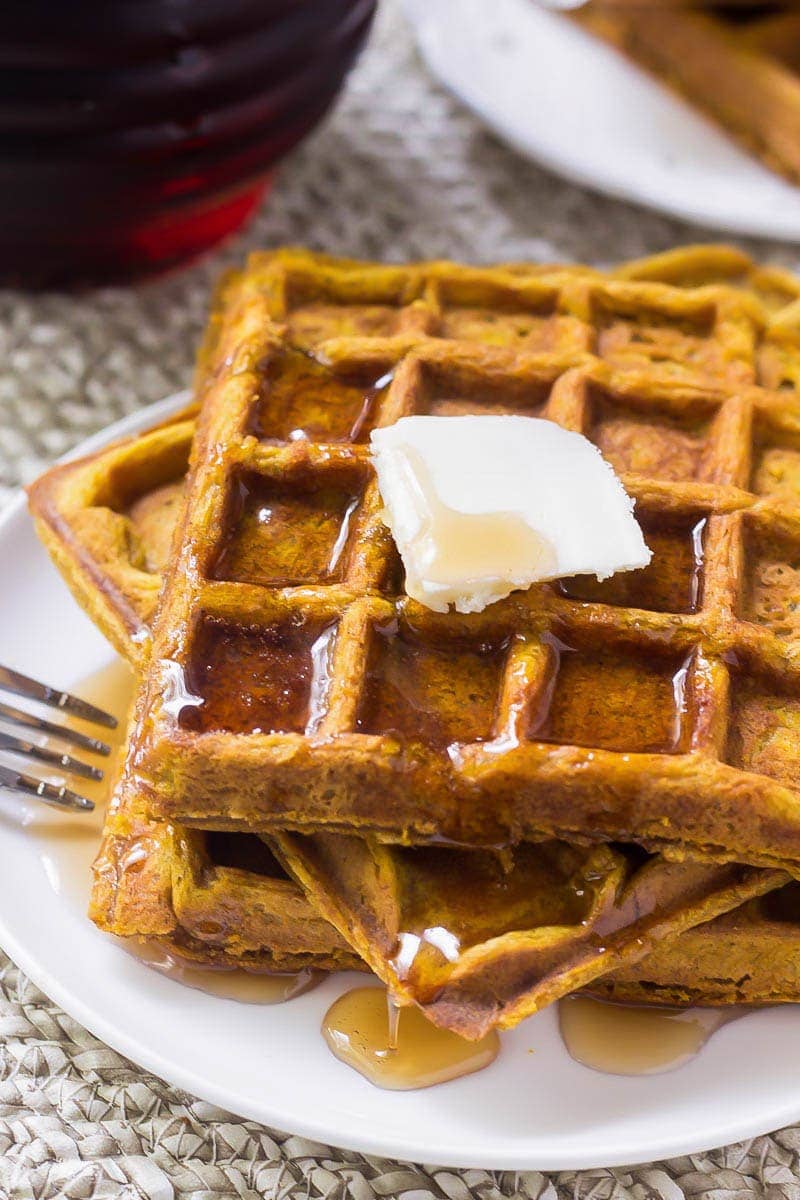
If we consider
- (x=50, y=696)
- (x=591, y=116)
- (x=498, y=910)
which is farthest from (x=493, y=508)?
(x=591, y=116)

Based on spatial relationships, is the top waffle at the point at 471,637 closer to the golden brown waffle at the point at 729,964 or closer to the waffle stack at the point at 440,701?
the waffle stack at the point at 440,701

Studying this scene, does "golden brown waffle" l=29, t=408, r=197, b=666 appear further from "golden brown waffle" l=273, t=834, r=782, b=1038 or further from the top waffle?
"golden brown waffle" l=273, t=834, r=782, b=1038

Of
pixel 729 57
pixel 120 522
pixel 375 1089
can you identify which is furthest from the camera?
pixel 729 57

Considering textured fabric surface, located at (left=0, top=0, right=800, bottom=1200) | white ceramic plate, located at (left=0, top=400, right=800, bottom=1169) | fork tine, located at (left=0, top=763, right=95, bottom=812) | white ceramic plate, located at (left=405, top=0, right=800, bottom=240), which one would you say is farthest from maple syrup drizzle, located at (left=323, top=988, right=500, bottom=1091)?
white ceramic plate, located at (left=405, top=0, right=800, bottom=240)

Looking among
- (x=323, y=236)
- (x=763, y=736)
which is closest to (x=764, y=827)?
(x=763, y=736)

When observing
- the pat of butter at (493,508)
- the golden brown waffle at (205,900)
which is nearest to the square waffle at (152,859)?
the golden brown waffle at (205,900)

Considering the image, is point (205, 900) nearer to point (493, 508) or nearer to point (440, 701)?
point (440, 701)

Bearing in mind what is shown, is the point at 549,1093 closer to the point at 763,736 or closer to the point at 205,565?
the point at 763,736
